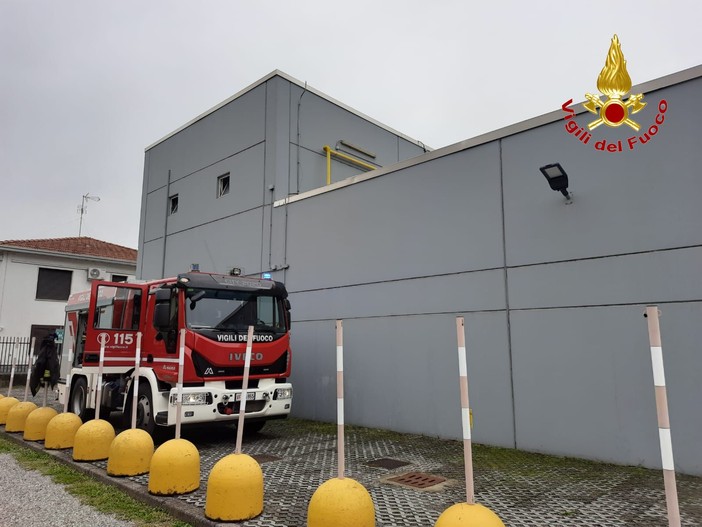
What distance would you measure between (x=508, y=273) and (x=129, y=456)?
19.7ft

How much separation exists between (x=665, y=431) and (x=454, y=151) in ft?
22.6

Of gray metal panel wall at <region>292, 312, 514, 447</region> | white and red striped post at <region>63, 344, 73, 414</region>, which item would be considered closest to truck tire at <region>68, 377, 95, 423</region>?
white and red striped post at <region>63, 344, 73, 414</region>

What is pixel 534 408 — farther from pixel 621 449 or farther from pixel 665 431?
pixel 665 431

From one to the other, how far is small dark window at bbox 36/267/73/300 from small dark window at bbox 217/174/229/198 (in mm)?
16562

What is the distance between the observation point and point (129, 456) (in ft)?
19.8

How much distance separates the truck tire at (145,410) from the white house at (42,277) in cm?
2015

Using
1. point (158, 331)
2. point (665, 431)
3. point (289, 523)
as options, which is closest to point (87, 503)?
point (289, 523)

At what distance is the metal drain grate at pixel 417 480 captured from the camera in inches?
227

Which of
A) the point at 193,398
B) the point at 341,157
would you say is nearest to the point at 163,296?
the point at 193,398

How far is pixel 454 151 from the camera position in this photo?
29.6 feet

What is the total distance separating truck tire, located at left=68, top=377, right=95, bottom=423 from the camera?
9.76m

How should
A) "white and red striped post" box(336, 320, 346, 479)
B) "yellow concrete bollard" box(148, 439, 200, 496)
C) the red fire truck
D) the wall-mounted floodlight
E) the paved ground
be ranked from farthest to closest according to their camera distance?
the red fire truck → the wall-mounted floodlight → "yellow concrete bollard" box(148, 439, 200, 496) → the paved ground → "white and red striped post" box(336, 320, 346, 479)

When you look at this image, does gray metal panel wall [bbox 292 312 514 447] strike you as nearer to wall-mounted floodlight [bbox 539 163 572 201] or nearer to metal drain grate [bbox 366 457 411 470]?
metal drain grate [bbox 366 457 411 470]

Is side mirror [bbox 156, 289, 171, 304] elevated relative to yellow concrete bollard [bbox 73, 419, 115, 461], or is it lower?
elevated
